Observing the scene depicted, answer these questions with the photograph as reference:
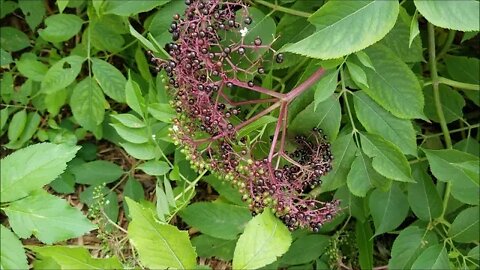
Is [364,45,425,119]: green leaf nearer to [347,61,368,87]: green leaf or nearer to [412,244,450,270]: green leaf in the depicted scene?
[347,61,368,87]: green leaf

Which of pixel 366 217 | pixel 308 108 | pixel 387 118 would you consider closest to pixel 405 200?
pixel 366 217

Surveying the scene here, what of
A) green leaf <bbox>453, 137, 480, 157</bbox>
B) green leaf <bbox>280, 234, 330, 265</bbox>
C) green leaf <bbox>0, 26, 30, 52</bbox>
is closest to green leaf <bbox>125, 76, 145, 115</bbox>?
green leaf <bbox>280, 234, 330, 265</bbox>

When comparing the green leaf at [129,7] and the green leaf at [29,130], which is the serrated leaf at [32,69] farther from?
the green leaf at [129,7]

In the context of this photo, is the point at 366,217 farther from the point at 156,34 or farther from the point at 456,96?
the point at 156,34

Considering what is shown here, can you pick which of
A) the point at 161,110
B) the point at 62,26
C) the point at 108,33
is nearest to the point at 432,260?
the point at 161,110

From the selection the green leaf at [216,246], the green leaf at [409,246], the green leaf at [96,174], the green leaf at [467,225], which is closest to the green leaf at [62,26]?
Answer: the green leaf at [96,174]

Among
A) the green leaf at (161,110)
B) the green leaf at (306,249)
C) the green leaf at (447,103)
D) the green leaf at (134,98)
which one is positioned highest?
the green leaf at (134,98)

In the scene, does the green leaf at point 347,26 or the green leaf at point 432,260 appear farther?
the green leaf at point 432,260
